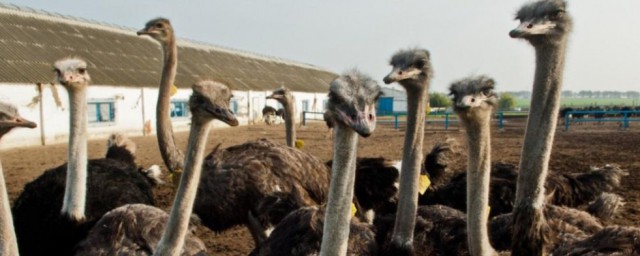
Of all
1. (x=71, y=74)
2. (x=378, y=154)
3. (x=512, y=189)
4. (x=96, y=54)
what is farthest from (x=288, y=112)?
(x=96, y=54)

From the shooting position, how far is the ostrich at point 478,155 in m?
2.59

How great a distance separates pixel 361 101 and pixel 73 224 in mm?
2107

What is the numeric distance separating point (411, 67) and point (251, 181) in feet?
5.44

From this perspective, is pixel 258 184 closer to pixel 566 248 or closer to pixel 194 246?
pixel 194 246

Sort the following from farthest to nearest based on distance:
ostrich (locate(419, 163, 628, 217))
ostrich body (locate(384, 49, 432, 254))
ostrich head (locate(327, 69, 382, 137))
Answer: ostrich (locate(419, 163, 628, 217))
ostrich body (locate(384, 49, 432, 254))
ostrich head (locate(327, 69, 382, 137))

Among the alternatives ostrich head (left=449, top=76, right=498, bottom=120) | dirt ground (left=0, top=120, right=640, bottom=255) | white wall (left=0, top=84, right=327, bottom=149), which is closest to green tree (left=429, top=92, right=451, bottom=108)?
dirt ground (left=0, top=120, right=640, bottom=255)

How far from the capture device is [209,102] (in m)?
2.21

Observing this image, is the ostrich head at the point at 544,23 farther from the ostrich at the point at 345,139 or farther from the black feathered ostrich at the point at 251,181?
the black feathered ostrich at the point at 251,181

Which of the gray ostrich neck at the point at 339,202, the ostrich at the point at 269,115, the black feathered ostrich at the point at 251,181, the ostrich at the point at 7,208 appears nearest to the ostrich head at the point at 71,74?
the ostrich at the point at 7,208

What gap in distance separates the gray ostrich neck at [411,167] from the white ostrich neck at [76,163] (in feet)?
5.95

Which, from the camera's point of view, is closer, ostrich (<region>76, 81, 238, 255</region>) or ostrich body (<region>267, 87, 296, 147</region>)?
ostrich (<region>76, 81, 238, 255</region>)

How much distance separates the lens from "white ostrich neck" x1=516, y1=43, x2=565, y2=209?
2688 mm

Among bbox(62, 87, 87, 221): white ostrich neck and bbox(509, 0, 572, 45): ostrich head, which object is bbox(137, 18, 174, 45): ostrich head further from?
bbox(509, 0, 572, 45): ostrich head

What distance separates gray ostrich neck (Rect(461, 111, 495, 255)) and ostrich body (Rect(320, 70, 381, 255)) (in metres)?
0.79
